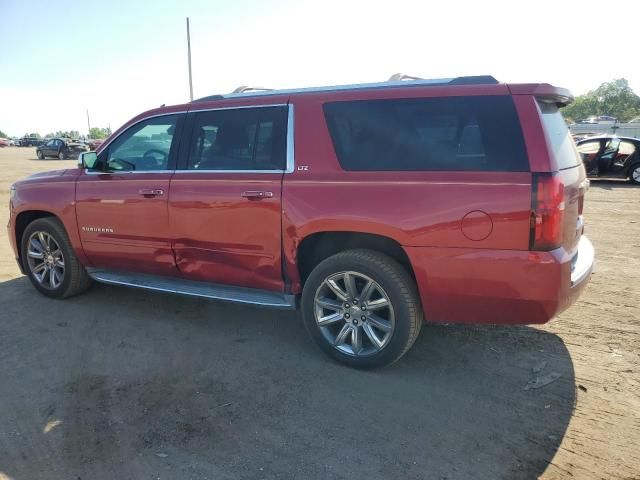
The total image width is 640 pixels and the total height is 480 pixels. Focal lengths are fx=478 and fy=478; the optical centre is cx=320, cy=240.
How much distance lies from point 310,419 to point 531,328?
2276 millimetres

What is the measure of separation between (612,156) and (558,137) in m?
13.1

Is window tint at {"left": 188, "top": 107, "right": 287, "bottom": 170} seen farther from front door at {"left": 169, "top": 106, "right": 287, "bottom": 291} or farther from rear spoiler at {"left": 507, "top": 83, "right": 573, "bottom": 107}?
rear spoiler at {"left": 507, "top": 83, "right": 573, "bottom": 107}

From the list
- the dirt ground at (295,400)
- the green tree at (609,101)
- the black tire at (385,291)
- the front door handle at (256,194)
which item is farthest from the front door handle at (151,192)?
the green tree at (609,101)

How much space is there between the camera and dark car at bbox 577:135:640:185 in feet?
46.1

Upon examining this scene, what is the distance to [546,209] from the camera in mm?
2791

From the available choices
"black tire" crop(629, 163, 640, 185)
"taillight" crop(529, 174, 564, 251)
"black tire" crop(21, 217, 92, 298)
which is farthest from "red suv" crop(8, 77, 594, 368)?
"black tire" crop(629, 163, 640, 185)

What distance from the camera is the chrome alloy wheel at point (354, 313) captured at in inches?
134

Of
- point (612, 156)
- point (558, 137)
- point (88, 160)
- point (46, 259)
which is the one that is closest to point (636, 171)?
point (612, 156)

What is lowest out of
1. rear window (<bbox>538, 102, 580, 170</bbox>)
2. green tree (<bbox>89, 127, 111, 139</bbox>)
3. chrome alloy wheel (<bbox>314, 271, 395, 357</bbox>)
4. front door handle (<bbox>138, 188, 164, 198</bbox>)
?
chrome alloy wheel (<bbox>314, 271, 395, 357</bbox>)

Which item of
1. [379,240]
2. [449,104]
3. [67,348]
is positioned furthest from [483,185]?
[67,348]

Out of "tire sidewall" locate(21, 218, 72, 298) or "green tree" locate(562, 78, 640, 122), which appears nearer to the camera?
"tire sidewall" locate(21, 218, 72, 298)

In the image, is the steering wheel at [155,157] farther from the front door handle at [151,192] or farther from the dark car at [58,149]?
the dark car at [58,149]

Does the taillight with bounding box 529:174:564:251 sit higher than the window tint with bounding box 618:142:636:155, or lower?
lower

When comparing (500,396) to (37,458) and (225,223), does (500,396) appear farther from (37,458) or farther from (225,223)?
(37,458)
